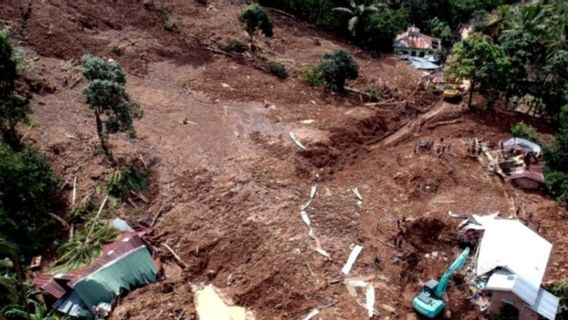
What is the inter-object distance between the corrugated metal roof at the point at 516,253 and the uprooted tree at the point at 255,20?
19.1 metres

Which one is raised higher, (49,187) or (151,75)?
(151,75)

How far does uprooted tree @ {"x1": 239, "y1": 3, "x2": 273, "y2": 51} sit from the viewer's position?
3256cm

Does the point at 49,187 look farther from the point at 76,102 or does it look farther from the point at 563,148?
the point at 563,148

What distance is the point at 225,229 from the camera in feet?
69.7

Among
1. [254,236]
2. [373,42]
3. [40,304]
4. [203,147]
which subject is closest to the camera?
[40,304]

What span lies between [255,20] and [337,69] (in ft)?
20.3

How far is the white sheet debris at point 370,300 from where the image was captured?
18.1 m

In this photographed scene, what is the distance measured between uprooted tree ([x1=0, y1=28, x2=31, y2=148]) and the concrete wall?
1956 cm

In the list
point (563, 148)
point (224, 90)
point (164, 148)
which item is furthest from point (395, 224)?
point (224, 90)

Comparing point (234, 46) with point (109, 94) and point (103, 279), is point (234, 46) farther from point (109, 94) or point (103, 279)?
point (103, 279)

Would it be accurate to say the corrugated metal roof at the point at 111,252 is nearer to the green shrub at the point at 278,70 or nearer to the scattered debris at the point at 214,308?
the scattered debris at the point at 214,308

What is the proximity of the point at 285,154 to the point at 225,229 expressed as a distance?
583 cm

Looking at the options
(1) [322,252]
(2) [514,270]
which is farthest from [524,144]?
(1) [322,252]

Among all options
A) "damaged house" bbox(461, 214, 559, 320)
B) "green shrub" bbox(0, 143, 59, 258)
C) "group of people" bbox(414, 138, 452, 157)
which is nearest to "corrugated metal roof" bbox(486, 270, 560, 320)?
"damaged house" bbox(461, 214, 559, 320)
